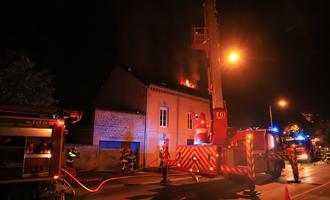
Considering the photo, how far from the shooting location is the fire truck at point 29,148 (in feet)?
20.9

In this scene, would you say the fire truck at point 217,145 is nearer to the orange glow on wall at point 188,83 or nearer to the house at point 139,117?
the house at point 139,117

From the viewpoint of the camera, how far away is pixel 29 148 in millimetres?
6730

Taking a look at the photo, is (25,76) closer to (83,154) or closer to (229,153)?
(83,154)

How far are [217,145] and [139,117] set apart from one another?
36.9 feet

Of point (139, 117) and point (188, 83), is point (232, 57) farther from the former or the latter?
point (188, 83)

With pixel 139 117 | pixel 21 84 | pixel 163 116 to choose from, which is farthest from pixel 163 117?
pixel 21 84

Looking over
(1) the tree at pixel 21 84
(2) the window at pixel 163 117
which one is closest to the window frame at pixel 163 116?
(2) the window at pixel 163 117

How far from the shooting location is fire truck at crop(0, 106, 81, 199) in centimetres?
637

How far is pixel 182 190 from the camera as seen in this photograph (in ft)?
34.2

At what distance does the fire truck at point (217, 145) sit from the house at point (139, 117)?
26.9 ft

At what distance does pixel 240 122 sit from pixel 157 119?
22.1m

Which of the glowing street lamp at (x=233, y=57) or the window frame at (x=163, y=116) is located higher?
the glowing street lamp at (x=233, y=57)

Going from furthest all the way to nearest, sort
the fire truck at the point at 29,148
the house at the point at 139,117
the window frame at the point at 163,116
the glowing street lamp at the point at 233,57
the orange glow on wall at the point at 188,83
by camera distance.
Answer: the orange glow on wall at the point at 188,83, the window frame at the point at 163,116, the house at the point at 139,117, the glowing street lamp at the point at 233,57, the fire truck at the point at 29,148

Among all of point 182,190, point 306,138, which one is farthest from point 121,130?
point 306,138
